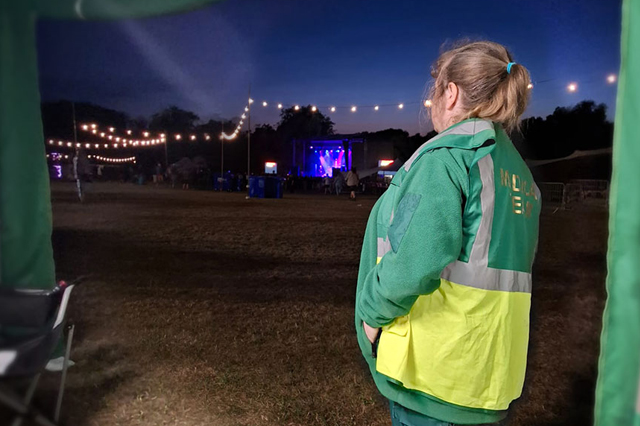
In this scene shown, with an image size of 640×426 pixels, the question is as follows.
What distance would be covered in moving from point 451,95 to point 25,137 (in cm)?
218

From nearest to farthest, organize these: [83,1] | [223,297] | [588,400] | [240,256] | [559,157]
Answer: [83,1]
[588,400]
[223,297]
[240,256]
[559,157]

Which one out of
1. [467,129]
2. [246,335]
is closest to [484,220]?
[467,129]

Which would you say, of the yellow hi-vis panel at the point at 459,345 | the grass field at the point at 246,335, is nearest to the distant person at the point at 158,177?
the grass field at the point at 246,335

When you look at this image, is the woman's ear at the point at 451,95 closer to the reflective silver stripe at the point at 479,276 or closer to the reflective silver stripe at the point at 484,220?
Answer: the reflective silver stripe at the point at 484,220

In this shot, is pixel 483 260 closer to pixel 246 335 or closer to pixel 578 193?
pixel 246 335

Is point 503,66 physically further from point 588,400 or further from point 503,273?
point 588,400

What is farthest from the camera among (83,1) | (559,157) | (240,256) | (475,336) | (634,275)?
(559,157)

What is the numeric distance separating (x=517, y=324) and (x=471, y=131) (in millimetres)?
468

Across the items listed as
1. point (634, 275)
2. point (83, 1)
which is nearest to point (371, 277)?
point (634, 275)

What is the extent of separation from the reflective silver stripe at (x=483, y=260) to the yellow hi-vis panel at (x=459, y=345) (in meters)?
0.02

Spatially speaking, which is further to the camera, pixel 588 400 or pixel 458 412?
pixel 588 400

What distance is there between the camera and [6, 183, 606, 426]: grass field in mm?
2580

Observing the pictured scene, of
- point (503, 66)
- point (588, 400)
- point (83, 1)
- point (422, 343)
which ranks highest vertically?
point (83, 1)

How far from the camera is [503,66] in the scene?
1.13m
